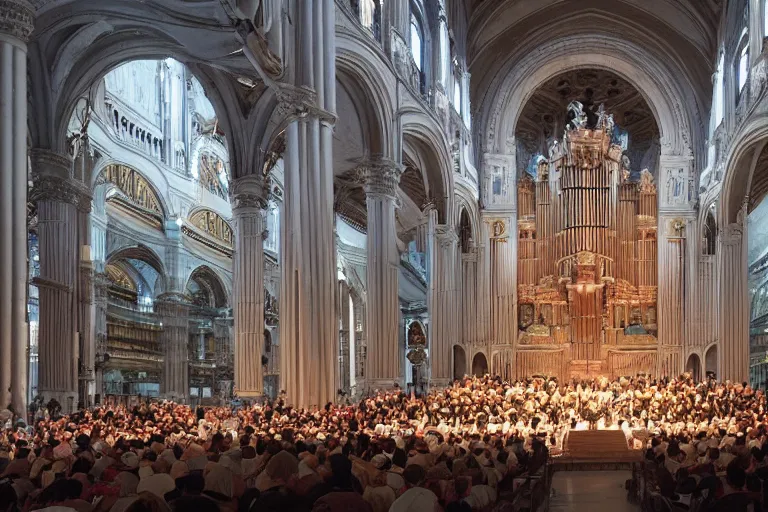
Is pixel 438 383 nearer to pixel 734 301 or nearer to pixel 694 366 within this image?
Answer: pixel 734 301

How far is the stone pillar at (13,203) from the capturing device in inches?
509

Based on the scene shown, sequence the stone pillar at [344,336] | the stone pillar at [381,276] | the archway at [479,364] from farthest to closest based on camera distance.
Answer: the stone pillar at [344,336]
the archway at [479,364]
the stone pillar at [381,276]

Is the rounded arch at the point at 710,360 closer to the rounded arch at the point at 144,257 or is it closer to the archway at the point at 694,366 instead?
the archway at the point at 694,366

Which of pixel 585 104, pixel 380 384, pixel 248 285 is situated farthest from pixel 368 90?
pixel 585 104

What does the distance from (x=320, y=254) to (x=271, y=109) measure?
678 cm

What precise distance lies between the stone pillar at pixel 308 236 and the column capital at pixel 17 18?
6.26 meters

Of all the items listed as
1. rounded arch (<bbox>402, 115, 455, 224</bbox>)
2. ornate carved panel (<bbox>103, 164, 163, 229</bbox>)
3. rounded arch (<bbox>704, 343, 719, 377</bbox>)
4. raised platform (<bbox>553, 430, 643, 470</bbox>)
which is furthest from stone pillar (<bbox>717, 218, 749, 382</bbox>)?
ornate carved panel (<bbox>103, 164, 163, 229</bbox>)

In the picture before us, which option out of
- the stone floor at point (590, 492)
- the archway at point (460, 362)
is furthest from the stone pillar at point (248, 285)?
the archway at point (460, 362)

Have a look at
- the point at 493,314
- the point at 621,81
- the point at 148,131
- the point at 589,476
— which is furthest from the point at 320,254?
the point at 621,81

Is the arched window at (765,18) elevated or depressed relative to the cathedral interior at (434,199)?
elevated

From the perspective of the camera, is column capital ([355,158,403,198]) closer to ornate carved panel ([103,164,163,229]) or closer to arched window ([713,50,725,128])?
ornate carved panel ([103,164,163,229])

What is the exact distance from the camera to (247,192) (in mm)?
25609

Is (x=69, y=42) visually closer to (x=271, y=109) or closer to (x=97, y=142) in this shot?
(x=271, y=109)

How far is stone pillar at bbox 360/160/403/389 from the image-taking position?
25219 mm
